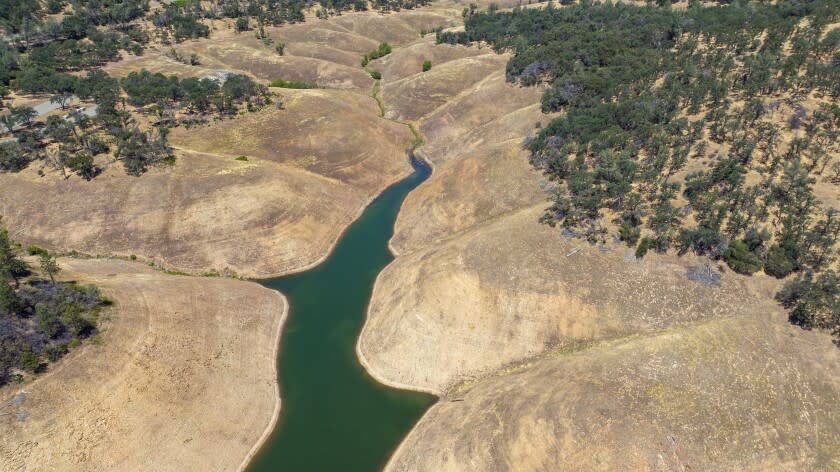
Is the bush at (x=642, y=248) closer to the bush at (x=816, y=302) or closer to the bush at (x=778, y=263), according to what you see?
the bush at (x=778, y=263)

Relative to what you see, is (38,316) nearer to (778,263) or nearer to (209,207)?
(209,207)

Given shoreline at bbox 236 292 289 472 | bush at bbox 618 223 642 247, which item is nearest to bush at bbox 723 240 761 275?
bush at bbox 618 223 642 247

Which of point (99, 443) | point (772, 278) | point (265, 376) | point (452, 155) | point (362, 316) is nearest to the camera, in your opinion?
point (99, 443)

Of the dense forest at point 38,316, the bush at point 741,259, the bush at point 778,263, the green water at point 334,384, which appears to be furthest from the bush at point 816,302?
the dense forest at point 38,316

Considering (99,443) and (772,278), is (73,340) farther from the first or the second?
(772,278)

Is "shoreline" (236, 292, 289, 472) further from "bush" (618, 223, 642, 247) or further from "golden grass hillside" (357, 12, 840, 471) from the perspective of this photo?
"bush" (618, 223, 642, 247)

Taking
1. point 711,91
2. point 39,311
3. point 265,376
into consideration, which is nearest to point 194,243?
point 39,311
